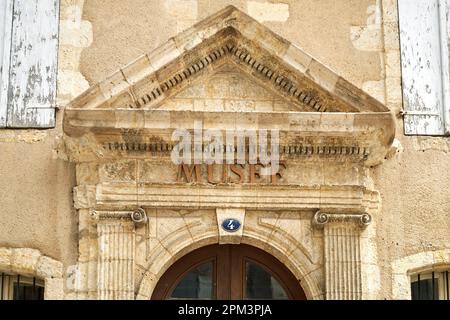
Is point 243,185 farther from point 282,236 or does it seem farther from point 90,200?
point 90,200

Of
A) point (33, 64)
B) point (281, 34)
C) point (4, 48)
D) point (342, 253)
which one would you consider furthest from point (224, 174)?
point (4, 48)

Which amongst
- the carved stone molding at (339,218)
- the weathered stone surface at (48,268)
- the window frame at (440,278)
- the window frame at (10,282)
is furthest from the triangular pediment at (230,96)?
the window frame at (10,282)

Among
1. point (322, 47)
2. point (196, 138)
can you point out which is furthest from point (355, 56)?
point (196, 138)

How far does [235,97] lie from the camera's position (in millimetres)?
10500

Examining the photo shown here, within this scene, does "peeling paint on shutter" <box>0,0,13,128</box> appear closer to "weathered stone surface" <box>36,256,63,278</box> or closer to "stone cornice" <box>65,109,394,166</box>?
"stone cornice" <box>65,109,394,166</box>

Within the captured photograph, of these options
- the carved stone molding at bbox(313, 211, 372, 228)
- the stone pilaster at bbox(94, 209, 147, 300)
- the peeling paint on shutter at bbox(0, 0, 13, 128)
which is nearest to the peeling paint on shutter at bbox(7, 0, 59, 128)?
the peeling paint on shutter at bbox(0, 0, 13, 128)

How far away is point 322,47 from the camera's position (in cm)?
1092

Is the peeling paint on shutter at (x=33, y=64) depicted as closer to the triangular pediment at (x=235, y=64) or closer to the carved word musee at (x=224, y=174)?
the triangular pediment at (x=235, y=64)

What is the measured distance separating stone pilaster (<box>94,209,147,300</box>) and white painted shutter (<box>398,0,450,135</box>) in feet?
9.64

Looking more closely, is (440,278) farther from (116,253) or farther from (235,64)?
(116,253)

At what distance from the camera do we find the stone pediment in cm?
988

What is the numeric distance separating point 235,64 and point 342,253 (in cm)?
210

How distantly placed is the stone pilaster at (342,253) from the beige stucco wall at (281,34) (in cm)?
32
